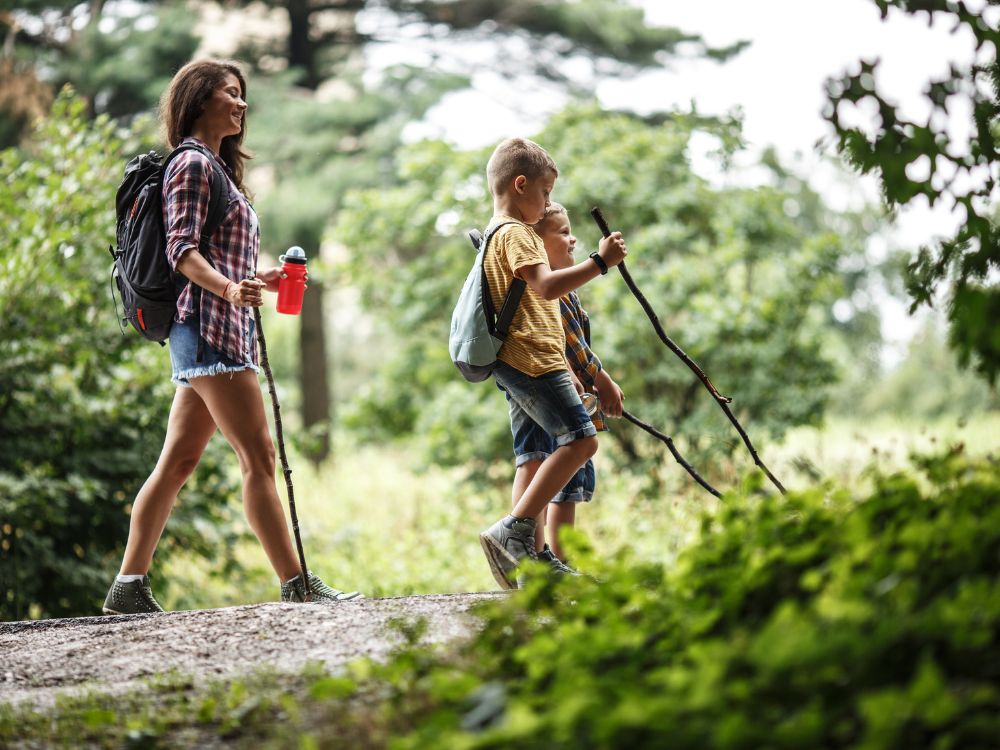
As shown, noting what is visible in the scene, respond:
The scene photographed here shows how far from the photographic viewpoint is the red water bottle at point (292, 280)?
3.95m

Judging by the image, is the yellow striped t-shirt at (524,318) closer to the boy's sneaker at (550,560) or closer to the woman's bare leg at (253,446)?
the boy's sneaker at (550,560)

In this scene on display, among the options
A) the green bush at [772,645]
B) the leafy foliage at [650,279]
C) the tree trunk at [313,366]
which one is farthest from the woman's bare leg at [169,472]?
the tree trunk at [313,366]

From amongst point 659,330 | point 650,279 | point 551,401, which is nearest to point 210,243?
point 551,401

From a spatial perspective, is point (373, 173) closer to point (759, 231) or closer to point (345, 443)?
point (345, 443)

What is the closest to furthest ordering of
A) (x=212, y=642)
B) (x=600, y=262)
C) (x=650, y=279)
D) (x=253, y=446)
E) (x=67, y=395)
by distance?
(x=212, y=642) < (x=600, y=262) < (x=253, y=446) < (x=67, y=395) < (x=650, y=279)

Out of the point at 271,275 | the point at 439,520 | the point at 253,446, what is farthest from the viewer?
the point at 439,520

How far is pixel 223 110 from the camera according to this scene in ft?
12.9

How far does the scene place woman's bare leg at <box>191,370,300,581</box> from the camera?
3721mm

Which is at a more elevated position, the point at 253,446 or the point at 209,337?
the point at 209,337

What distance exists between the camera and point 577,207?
10219mm

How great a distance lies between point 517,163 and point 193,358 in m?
1.35

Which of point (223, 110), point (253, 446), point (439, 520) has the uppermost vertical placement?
point (223, 110)

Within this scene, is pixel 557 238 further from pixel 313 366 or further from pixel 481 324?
pixel 313 366

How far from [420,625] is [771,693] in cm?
95
